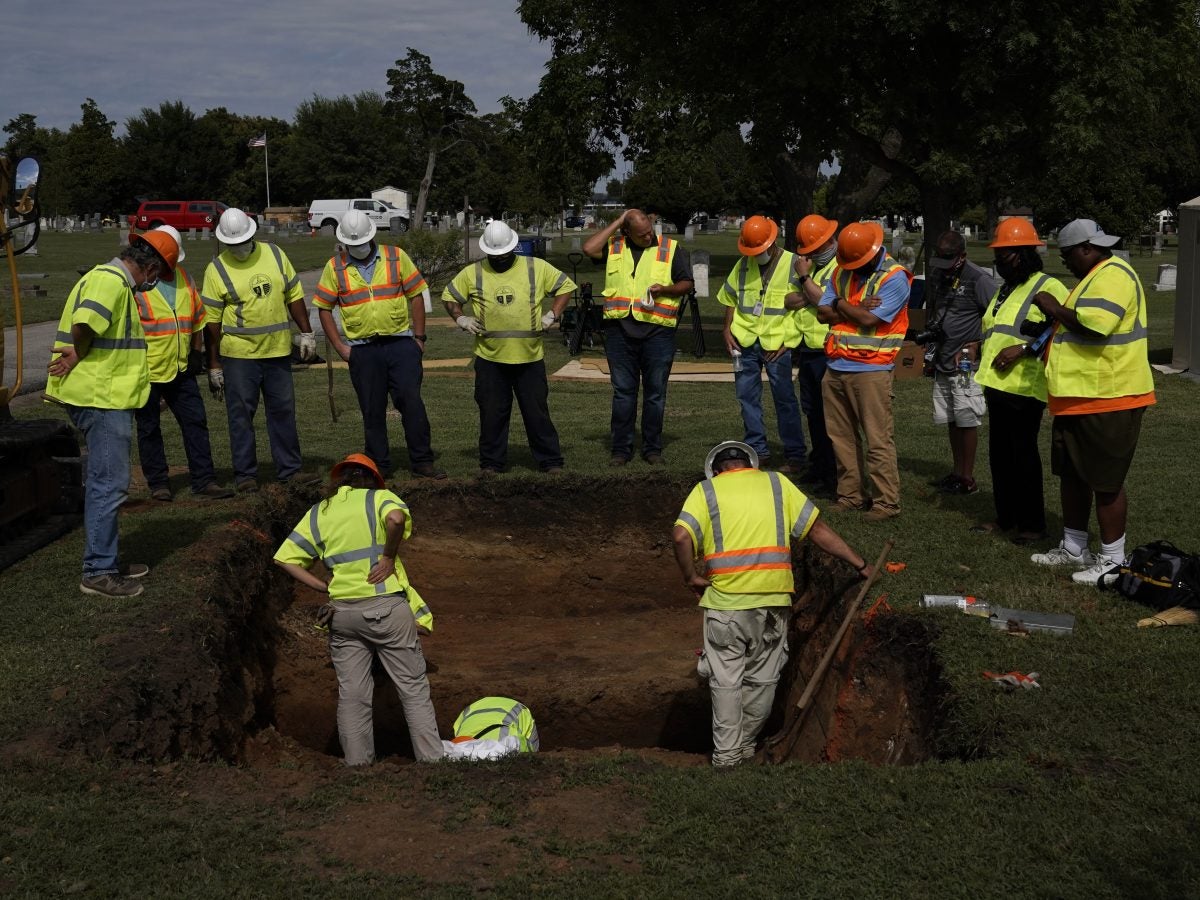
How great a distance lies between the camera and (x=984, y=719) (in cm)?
583

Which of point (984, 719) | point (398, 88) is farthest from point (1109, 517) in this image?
point (398, 88)

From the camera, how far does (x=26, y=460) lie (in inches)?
358

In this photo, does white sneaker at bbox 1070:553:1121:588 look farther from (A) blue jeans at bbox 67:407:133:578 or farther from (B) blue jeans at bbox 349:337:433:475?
(A) blue jeans at bbox 67:407:133:578

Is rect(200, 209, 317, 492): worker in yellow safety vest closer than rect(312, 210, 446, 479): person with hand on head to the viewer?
Yes

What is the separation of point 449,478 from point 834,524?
11.2 ft

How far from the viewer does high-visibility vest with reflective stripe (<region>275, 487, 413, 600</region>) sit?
21.7 feet

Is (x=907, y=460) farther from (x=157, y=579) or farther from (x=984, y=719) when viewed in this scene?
(x=157, y=579)

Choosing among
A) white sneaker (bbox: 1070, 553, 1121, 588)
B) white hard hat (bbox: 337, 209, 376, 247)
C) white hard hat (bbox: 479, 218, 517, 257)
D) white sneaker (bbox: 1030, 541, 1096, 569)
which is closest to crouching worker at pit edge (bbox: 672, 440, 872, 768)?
white sneaker (bbox: 1070, 553, 1121, 588)

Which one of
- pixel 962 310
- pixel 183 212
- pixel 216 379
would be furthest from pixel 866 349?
pixel 183 212

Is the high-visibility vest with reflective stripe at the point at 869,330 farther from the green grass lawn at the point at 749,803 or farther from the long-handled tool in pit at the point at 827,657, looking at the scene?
the green grass lawn at the point at 749,803

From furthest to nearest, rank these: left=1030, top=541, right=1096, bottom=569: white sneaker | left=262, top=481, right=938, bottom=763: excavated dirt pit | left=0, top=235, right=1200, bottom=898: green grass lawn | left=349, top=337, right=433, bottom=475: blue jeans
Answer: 1. left=349, top=337, right=433, bottom=475: blue jeans
2. left=1030, top=541, right=1096, bottom=569: white sneaker
3. left=262, top=481, right=938, bottom=763: excavated dirt pit
4. left=0, top=235, right=1200, bottom=898: green grass lawn

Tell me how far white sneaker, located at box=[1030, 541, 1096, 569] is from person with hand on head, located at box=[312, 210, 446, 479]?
16.4ft

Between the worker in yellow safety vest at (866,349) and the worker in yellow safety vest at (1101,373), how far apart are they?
140 centimetres

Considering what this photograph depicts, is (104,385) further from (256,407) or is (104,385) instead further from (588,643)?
(588,643)
